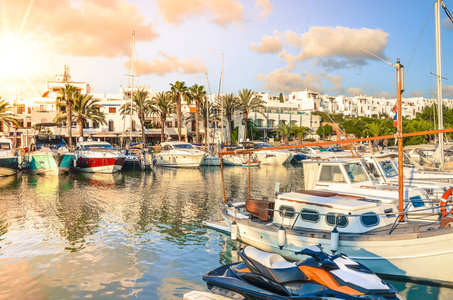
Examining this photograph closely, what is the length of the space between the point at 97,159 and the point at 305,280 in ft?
125

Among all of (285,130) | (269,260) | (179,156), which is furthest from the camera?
(285,130)

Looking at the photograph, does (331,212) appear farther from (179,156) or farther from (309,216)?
(179,156)

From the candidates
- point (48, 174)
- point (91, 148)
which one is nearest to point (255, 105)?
point (91, 148)

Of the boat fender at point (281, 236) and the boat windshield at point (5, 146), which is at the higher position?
the boat windshield at point (5, 146)

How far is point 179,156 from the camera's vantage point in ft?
165

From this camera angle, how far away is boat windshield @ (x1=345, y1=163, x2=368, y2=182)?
16.0 m

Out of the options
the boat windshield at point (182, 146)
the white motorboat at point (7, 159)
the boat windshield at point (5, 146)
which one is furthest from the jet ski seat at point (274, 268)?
the boat windshield at point (182, 146)

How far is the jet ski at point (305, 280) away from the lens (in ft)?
27.0

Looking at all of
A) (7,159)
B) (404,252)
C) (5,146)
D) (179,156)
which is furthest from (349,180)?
(5,146)

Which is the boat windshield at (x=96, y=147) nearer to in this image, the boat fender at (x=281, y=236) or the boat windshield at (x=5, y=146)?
the boat windshield at (x=5, y=146)

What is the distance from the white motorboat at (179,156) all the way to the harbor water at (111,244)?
19228 millimetres

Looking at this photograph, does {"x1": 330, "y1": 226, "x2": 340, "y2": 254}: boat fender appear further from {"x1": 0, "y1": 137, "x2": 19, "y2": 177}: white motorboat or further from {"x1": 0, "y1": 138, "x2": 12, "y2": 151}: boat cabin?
{"x1": 0, "y1": 138, "x2": 12, "y2": 151}: boat cabin

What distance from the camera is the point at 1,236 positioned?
17.0 metres

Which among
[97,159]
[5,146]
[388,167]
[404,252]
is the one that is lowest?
[404,252]
